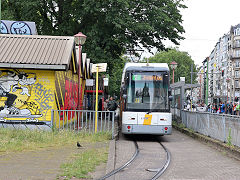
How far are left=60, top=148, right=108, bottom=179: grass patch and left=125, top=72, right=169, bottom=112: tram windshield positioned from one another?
5083 millimetres

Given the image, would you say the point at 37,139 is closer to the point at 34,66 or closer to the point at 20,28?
the point at 34,66

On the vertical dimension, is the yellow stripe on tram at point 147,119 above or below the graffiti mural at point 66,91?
below

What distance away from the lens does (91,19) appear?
2905 cm

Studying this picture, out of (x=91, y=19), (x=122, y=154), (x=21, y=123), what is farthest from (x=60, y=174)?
(x=91, y=19)

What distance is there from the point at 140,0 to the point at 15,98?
47.7 feet

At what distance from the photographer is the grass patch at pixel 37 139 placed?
1093 centimetres

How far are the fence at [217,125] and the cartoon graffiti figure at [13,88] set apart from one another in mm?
7560

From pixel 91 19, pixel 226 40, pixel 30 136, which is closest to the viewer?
pixel 30 136

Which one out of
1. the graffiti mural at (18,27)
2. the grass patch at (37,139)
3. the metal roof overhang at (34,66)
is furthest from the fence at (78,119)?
the graffiti mural at (18,27)

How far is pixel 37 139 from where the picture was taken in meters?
12.3

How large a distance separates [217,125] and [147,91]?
3.41 meters

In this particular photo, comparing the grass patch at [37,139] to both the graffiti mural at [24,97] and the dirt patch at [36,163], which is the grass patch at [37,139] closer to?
the dirt patch at [36,163]

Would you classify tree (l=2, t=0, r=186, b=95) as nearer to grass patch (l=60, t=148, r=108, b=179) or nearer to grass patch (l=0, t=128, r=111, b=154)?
grass patch (l=0, t=128, r=111, b=154)

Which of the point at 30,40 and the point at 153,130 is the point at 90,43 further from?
the point at 153,130
